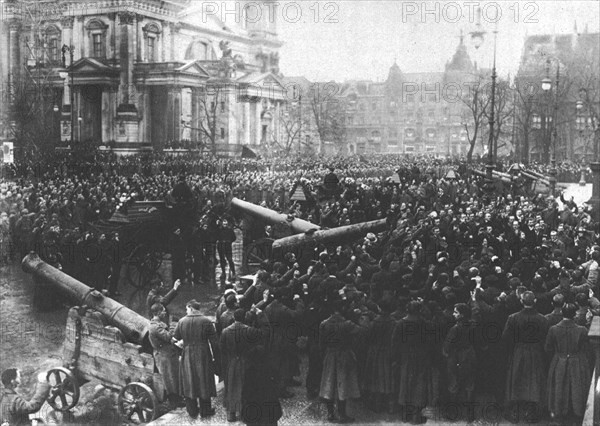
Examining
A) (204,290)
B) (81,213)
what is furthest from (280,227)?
(81,213)

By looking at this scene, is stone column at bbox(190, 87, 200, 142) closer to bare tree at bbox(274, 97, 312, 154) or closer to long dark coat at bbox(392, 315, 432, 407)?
bare tree at bbox(274, 97, 312, 154)

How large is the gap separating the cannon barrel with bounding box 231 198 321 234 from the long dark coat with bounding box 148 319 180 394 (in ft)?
24.8

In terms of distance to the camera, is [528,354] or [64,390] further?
[64,390]

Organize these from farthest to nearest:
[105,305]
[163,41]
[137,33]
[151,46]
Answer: [163,41] → [151,46] → [137,33] → [105,305]

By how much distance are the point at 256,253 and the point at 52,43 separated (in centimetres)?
775

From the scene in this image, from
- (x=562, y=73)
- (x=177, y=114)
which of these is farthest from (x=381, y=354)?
(x=562, y=73)

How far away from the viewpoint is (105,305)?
32.2 ft

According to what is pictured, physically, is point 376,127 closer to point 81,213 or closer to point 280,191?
point 280,191

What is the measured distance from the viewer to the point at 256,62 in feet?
69.8

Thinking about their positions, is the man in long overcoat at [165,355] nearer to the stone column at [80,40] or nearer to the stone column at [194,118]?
the stone column at [80,40]

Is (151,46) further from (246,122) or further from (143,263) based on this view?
(143,263)

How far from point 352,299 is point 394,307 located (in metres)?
0.64

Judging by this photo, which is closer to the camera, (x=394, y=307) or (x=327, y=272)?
(x=394, y=307)

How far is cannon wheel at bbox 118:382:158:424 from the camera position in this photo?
8.55 m
